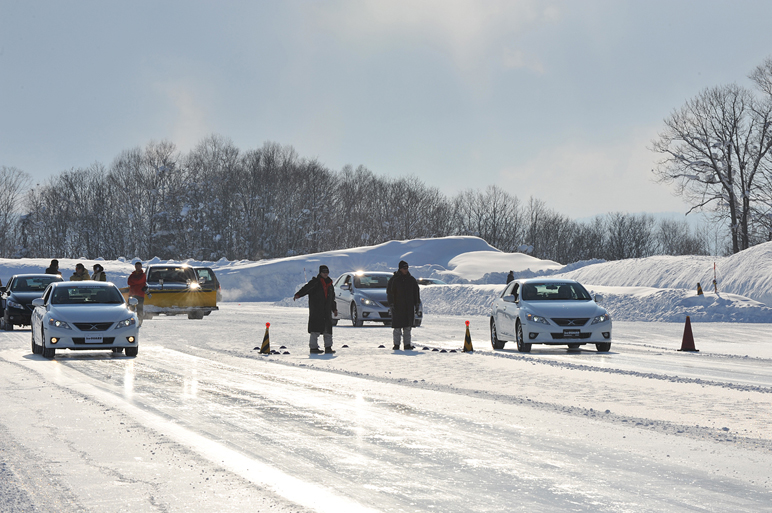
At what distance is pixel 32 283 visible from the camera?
24688 millimetres

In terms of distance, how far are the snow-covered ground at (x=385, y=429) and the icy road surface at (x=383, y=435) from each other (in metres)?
0.03

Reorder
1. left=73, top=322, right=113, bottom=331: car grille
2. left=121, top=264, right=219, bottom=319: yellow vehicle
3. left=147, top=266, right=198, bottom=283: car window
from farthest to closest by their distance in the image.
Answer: left=147, top=266, right=198, bottom=283: car window < left=121, top=264, right=219, bottom=319: yellow vehicle < left=73, top=322, right=113, bottom=331: car grille

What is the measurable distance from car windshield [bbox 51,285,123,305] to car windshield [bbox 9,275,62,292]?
24.5 ft

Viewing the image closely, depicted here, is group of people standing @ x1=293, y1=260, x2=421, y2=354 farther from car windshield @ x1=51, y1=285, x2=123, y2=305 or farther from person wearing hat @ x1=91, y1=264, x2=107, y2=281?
person wearing hat @ x1=91, y1=264, x2=107, y2=281

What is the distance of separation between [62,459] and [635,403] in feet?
21.4

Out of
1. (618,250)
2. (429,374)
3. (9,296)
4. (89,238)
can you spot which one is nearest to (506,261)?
(9,296)

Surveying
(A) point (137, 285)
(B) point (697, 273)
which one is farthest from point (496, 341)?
(B) point (697, 273)

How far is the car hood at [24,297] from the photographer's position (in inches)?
936

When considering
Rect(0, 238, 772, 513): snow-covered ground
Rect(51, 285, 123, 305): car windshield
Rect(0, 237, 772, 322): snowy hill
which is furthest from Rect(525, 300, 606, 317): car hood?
Rect(0, 237, 772, 322): snowy hill

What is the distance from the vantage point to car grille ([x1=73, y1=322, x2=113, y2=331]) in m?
16.0

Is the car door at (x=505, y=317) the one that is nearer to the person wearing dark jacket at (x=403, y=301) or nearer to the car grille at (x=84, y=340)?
the person wearing dark jacket at (x=403, y=301)

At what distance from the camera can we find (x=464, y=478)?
6188 millimetres

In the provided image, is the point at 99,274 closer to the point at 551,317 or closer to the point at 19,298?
the point at 19,298

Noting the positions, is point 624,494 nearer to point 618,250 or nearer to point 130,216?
point 130,216
